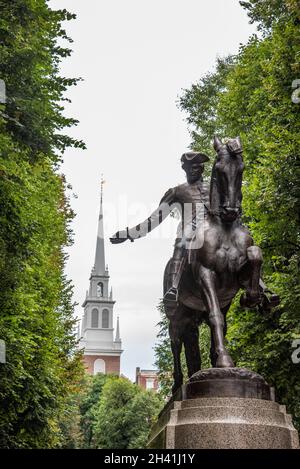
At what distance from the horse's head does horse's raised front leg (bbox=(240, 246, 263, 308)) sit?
1.68 ft

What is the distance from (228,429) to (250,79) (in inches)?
715

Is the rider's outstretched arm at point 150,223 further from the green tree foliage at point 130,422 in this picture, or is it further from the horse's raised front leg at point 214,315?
the green tree foliage at point 130,422

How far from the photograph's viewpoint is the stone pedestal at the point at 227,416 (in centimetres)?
632

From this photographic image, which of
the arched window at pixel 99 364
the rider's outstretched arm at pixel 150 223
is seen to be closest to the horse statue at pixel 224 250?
the rider's outstretched arm at pixel 150 223

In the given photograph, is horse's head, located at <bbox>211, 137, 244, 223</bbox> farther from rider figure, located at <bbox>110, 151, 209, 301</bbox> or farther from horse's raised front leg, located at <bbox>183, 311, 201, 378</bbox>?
horse's raised front leg, located at <bbox>183, 311, 201, 378</bbox>

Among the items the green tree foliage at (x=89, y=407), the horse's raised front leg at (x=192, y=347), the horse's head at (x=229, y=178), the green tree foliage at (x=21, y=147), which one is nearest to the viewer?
the horse's head at (x=229, y=178)

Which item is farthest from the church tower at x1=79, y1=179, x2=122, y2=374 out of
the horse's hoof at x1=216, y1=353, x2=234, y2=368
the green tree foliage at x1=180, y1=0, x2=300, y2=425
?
the horse's hoof at x1=216, y1=353, x2=234, y2=368

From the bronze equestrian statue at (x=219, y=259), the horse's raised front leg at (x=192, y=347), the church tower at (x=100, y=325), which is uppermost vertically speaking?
the church tower at (x=100, y=325)

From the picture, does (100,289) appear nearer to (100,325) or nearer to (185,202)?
(100,325)

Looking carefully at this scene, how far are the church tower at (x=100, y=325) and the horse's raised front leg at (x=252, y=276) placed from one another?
111 meters

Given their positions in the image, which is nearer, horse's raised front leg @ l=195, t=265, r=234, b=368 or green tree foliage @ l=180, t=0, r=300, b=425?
horse's raised front leg @ l=195, t=265, r=234, b=368

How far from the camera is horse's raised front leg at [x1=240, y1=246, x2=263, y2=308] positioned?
7578mm

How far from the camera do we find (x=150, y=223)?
30.1 feet

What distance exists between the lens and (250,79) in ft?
74.4
